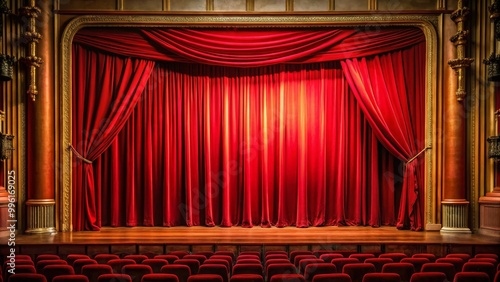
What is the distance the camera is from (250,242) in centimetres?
545

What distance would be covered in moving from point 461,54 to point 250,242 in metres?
3.77

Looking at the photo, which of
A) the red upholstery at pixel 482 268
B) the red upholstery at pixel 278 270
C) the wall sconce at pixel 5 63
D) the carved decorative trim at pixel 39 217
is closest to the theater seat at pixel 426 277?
the red upholstery at pixel 482 268

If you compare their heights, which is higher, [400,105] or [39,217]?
[400,105]

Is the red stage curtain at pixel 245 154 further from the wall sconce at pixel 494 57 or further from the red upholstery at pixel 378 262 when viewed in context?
the red upholstery at pixel 378 262

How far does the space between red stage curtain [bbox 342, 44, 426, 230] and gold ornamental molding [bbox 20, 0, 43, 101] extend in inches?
168

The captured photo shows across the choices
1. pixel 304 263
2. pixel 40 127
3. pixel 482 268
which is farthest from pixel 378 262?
pixel 40 127

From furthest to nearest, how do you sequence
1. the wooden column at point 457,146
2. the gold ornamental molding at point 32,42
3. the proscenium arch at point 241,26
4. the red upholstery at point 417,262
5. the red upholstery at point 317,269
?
the proscenium arch at point 241,26
the wooden column at point 457,146
the gold ornamental molding at point 32,42
the red upholstery at point 417,262
the red upholstery at point 317,269

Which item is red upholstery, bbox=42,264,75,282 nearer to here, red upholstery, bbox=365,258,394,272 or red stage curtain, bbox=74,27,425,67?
red upholstery, bbox=365,258,394,272

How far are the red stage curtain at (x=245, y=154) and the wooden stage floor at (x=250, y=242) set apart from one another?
0.89 m

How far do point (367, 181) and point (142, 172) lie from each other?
3353 millimetres

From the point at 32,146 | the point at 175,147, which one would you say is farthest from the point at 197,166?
the point at 32,146

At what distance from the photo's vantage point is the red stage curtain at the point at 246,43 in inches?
271

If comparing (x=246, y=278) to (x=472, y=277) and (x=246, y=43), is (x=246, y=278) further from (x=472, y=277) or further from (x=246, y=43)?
(x=246, y=43)

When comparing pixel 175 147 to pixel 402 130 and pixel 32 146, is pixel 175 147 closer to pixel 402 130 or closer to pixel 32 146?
pixel 32 146
